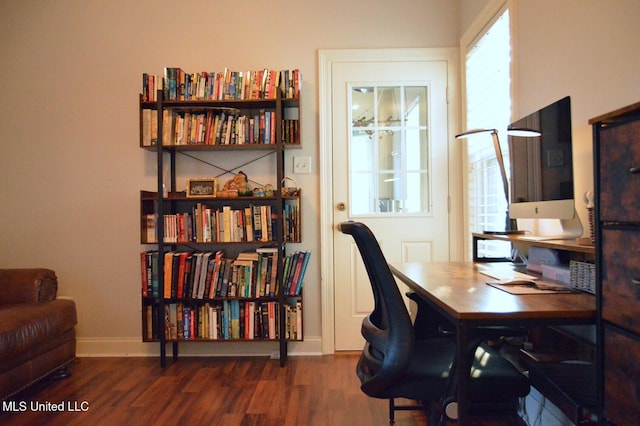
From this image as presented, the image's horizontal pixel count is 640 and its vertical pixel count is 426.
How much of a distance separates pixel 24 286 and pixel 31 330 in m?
0.48

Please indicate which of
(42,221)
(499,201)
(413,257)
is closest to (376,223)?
(413,257)

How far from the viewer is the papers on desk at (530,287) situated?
1209 mm

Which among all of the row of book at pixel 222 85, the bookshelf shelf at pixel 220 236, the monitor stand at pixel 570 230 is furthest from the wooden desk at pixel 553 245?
the row of book at pixel 222 85

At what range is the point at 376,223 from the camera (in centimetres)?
283

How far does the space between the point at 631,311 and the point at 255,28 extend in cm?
276

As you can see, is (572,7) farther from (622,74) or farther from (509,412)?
(509,412)

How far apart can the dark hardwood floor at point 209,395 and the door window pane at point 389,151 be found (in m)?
1.15

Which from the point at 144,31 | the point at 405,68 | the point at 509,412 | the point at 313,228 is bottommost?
the point at 509,412

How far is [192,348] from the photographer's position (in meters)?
2.79

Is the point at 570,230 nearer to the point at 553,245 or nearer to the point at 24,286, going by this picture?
the point at 553,245

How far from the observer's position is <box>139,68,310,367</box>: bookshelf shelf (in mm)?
2572

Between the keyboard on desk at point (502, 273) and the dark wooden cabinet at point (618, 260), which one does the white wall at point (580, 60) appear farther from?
the dark wooden cabinet at point (618, 260)

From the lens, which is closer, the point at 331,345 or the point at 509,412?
the point at 509,412

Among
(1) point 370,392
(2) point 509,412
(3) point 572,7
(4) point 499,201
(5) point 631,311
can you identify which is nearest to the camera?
(5) point 631,311
